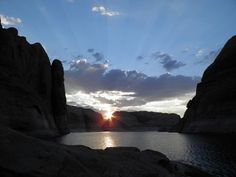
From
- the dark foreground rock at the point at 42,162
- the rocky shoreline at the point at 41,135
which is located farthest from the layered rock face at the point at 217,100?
the dark foreground rock at the point at 42,162

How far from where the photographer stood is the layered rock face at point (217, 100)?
93438 millimetres

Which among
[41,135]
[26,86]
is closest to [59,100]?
[26,86]

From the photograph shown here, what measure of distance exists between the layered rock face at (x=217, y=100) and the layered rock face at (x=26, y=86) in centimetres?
5618

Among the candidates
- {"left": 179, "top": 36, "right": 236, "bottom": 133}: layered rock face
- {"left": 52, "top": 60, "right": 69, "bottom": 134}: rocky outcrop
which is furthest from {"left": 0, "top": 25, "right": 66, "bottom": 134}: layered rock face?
{"left": 179, "top": 36, "right": 236, "bottom": 133}: layered rock face

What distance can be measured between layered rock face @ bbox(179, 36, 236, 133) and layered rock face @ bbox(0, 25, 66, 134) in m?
56.2

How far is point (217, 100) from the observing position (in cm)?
10362

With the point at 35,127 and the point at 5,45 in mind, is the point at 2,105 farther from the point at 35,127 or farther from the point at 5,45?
the point at 5,45

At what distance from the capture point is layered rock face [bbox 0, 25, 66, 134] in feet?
232

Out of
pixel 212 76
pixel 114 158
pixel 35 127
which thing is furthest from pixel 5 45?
pixel 212 76

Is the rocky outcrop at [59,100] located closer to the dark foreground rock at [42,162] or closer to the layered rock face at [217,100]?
the layered rock face at [217,100]

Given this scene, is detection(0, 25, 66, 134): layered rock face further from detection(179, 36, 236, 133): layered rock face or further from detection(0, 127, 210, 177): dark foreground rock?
detection(179, 36, 236, 133): layered rock face

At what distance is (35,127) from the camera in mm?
77812

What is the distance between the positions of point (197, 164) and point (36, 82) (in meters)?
77.5

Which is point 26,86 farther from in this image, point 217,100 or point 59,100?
point 217,100
